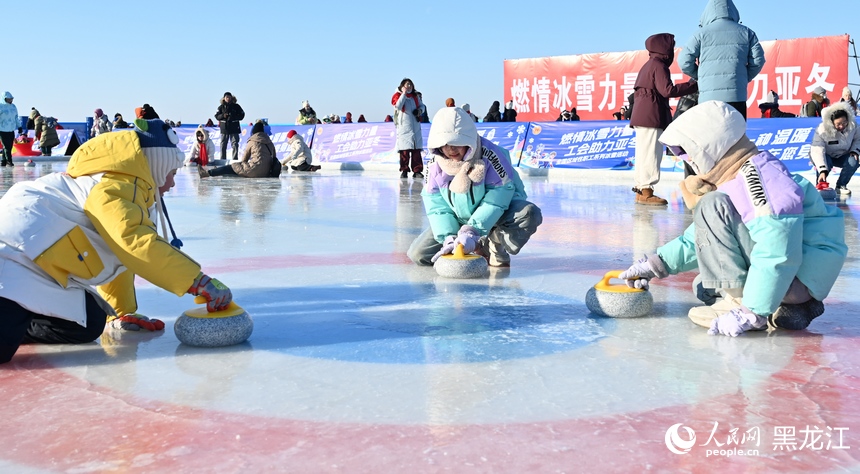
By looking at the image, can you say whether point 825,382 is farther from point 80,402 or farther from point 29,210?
point 29,210

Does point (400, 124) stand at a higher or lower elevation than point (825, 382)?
higher

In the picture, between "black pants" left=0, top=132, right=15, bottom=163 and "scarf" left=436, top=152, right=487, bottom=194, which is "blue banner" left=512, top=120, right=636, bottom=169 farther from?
"black pants" left=0, top=132, right=15, bottom=163

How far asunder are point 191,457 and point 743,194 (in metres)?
1.99

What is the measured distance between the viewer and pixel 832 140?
9648mm

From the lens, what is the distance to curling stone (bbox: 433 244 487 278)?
4090 millimetres

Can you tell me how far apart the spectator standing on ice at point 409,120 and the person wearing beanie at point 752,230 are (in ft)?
37.9

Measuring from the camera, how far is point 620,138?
14.0 m

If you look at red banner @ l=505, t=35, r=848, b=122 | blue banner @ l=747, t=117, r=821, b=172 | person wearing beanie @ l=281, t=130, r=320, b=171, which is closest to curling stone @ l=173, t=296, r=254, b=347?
blue banner @ l=747, t=117, r=821, b=172

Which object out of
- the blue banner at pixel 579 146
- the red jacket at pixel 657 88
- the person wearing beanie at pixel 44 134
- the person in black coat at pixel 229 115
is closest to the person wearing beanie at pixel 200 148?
the person in black coat at pixel 229 115

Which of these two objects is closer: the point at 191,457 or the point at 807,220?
the point at 191,457

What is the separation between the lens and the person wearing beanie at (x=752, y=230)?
2.71 meters

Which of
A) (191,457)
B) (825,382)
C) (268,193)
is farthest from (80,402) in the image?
(268,193)

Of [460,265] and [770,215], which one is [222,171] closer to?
[460,265]

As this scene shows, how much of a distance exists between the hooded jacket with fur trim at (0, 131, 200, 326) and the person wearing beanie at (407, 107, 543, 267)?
5.68 ft
